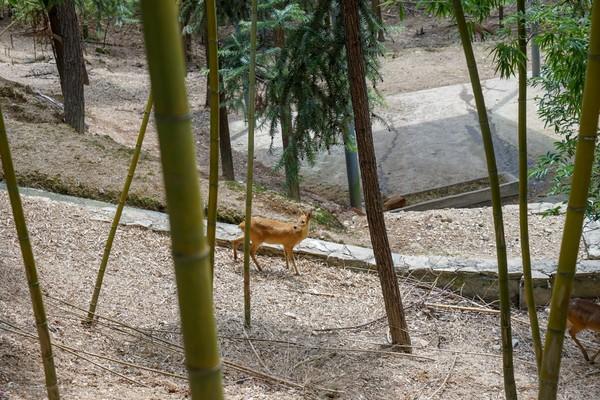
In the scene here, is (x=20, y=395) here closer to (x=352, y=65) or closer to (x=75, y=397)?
(x=75, y=397)

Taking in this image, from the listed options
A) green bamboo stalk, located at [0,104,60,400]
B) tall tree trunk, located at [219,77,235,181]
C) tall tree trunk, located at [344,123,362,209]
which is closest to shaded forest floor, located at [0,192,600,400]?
green bamboo stalk, located at [0,104,60,400]

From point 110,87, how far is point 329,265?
13796 millimetres

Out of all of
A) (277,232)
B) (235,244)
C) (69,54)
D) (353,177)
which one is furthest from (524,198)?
(69,54)

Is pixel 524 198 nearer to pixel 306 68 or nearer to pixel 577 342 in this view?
pixel 577 342

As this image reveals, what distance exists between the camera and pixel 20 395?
4.27m

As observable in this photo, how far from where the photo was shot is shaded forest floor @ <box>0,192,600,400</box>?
4871mm

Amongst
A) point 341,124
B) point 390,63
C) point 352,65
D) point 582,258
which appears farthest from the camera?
point 390,63

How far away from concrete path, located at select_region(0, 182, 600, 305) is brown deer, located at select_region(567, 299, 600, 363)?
0.87 m

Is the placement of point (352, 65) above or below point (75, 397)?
above

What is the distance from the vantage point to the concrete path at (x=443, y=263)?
7.36 metres

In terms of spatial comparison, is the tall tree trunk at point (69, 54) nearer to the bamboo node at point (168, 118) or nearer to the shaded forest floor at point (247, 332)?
the shaded forest floor at point (247, 332)

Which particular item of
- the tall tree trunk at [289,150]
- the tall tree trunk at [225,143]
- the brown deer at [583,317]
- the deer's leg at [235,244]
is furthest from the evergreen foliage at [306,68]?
the brown deer at [583,317]

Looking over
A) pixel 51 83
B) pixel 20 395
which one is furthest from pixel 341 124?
pixel 51 83

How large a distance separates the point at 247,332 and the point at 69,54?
716 cm
